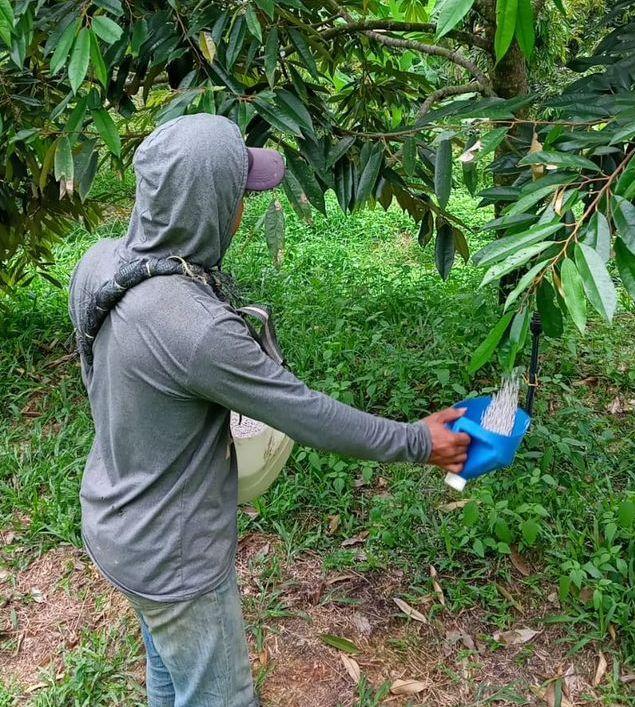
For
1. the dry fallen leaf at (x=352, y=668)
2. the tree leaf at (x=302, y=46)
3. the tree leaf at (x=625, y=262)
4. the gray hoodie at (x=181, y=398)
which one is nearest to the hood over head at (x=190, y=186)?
the gray hoodie at (x=181, y=398)

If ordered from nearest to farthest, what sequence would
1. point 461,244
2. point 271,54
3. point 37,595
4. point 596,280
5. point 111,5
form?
1. point 596,280
2. point 111,5
3. point 271,54
4. point 461,244
5. point 37,595

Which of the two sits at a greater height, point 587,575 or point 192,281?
point 192,281

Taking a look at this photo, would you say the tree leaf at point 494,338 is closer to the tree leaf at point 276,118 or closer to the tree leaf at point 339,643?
the tree leaf at point 276,118

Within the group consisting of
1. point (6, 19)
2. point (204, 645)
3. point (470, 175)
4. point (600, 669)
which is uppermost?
point (6, 19)

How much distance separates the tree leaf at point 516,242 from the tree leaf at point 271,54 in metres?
0.78

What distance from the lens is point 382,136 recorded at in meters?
1.93

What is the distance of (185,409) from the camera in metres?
1.27

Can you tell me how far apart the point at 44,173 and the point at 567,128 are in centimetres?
133

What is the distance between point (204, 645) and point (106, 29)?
128 centimetres

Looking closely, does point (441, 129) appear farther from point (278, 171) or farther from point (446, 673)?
point (446, 673)

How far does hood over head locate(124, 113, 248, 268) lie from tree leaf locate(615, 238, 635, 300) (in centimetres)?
62

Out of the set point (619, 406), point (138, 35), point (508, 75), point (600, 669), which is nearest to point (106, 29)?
point (138, 35)

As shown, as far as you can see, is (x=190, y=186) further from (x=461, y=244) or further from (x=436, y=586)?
(x=436, y=586)

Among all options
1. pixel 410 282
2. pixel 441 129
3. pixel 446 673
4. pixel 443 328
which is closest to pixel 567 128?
pixel 441 129
